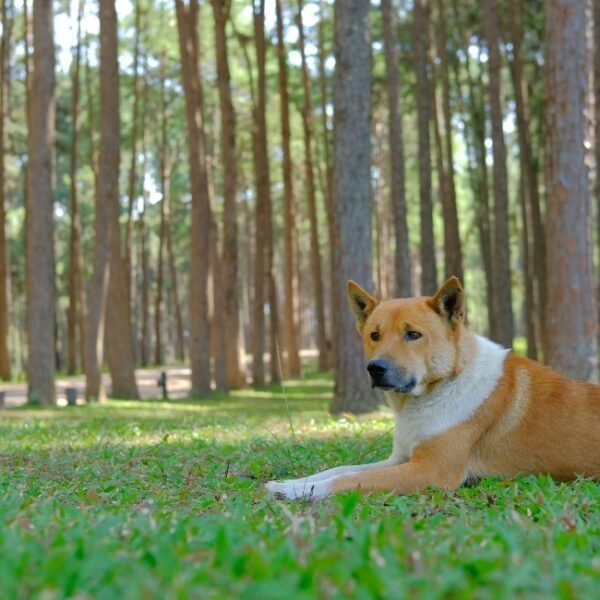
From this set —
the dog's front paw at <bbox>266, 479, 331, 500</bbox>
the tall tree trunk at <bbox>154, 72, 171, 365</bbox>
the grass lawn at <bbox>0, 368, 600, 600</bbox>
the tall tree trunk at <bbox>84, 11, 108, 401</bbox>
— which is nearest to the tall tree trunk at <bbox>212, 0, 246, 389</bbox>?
the tall tree trunk at <bbox>84, 11, 108, 401</bbox>

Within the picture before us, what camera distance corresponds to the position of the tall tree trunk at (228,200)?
24.2 metres

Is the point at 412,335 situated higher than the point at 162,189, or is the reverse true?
the point at 162,189

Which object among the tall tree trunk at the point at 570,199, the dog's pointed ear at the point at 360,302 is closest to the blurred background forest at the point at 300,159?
the tall tree trunk at the point at 570,199

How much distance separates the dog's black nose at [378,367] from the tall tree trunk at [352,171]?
8.12m

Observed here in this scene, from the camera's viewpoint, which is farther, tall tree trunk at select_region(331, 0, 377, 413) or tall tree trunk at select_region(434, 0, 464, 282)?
tall tree trunk at select_region(434, 0, 464, 282)

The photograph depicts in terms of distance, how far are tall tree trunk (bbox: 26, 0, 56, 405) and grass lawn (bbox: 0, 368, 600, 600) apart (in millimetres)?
9588

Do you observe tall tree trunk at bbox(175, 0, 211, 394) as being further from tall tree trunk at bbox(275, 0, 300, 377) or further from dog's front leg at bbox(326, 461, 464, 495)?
dog's front leg at bbox(326, 461, 464, 495)

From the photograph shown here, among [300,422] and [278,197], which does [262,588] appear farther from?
[278,197]

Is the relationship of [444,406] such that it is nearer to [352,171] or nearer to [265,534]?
[265,534]

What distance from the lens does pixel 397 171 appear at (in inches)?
893

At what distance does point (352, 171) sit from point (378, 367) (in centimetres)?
860

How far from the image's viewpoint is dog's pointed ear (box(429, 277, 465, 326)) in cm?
601

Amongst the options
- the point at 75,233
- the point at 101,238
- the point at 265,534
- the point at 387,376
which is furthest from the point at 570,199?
the point at 75,233

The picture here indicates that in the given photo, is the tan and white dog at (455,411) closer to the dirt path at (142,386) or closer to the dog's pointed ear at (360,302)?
the dog's pointed ear at (360,302)
